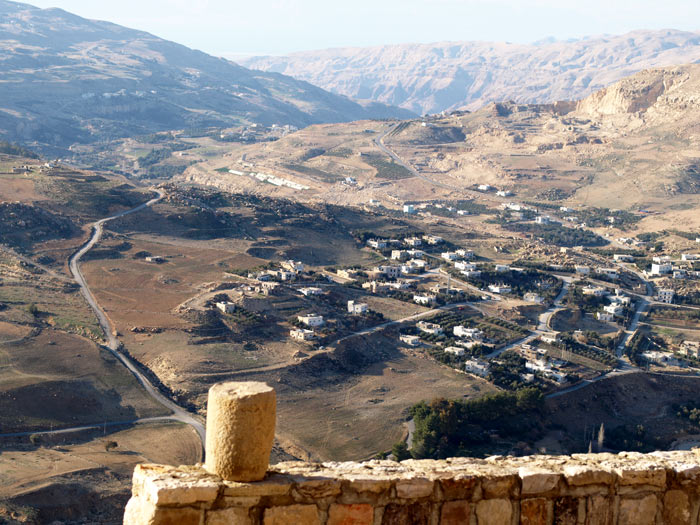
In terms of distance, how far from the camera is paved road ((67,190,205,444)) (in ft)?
96.9

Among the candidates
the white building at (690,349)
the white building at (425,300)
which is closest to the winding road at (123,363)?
the white building at (425,300)

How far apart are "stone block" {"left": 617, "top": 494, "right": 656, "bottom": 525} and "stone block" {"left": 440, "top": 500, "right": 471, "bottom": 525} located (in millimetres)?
936

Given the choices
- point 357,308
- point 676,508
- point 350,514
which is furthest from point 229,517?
point 357,308

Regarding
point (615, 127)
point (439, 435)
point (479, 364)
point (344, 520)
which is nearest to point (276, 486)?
point (344, 520)

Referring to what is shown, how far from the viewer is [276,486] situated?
409 centimetres

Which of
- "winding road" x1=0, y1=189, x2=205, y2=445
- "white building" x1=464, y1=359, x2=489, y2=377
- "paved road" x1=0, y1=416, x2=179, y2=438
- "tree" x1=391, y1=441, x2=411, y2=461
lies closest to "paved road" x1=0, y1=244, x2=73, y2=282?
"winding road" x1=0, y1=189, x2=205, y2=445

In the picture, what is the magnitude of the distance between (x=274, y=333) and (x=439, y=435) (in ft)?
39.7

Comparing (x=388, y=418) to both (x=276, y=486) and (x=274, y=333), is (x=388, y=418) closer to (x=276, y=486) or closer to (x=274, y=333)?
(x=274, y=333)

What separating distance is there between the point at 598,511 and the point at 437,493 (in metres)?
0.99

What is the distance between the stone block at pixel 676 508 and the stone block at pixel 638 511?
9 cm

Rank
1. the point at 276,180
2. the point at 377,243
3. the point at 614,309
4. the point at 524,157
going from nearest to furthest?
the point at 614,309 < the point at 377,243 < the point at 276,180 < the point at 524,157

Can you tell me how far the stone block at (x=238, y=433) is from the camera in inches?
162

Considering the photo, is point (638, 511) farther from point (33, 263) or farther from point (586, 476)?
→ point (33, 263)

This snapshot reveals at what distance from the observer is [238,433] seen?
4137mm
